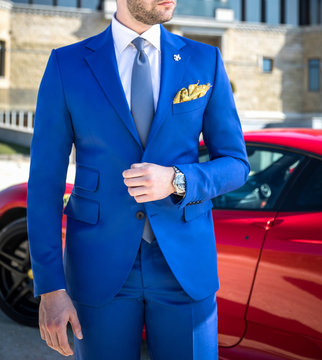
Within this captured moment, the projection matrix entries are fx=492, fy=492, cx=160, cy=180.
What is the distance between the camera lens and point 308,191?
253 cm

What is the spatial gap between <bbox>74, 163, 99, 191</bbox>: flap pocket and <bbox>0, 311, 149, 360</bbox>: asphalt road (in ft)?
6.37

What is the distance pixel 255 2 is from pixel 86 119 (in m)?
33.2

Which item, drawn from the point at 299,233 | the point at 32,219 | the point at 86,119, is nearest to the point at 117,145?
the point at 86,119

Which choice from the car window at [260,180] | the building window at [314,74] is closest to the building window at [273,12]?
the building window at [314,74]

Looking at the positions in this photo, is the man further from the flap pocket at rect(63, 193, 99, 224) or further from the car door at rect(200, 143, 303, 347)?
the car door at rect(200, 143, 303, 347)

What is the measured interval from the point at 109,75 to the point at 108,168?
26cm

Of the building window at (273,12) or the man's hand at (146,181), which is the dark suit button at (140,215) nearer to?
the man's hand at (146,181)

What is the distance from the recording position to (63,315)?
1.30 meters

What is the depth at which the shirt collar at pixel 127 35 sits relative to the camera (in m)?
1.42

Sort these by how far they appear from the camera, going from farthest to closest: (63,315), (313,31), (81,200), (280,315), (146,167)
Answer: (313,31) < (280,315) < (81,200) < (63,315) < (146,167)

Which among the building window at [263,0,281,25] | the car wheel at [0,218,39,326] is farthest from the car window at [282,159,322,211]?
the building window at [263,0,281,25]

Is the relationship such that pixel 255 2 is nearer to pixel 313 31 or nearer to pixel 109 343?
pixel 313 31

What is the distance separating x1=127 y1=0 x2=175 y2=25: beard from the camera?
1.34 m

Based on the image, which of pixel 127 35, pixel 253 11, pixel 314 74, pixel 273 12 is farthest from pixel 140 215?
pixel 273 12
